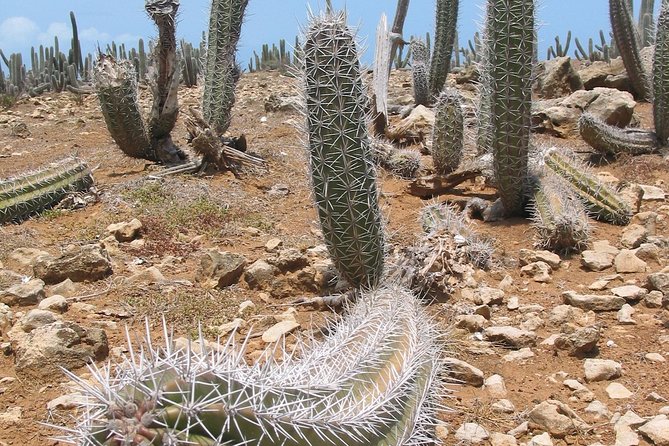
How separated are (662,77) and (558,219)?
2.99 meters

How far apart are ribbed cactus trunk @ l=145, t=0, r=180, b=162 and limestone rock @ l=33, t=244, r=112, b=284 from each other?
2974 mm

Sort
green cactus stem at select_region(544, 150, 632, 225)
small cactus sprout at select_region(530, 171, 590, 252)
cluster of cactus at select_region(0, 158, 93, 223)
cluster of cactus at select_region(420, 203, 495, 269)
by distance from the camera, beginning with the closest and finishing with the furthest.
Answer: cluster of cactus at select_region(420, 203, 495, 269) → small cactus sprout at select_region(530, 171, 590, 252) → green cactus stem at select_region(544, 150, 632, 225) → cluster of cactus at select_region(0, 158, 93, 223)

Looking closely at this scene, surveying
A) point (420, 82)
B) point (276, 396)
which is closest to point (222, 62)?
point (420, 82)

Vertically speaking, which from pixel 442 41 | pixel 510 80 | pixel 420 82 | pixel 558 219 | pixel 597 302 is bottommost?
pixel 597 302

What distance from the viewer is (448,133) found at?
596 cm

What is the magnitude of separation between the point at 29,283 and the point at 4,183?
189cm

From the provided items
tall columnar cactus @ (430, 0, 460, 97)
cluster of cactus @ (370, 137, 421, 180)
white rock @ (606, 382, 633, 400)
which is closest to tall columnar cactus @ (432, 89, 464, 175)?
cluster of cactus @ (370, 137, 421, 180)

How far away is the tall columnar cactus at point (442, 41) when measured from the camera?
8.69 metres

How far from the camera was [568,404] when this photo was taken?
2.62 m

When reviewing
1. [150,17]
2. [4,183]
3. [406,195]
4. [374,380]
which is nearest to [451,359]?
[374,380]

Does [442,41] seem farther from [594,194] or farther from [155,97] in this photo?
[594,194]

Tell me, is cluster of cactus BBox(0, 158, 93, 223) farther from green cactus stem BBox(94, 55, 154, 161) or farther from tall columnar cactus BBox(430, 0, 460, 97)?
tall columnar cactus BBox(430, 0, 460, 97)

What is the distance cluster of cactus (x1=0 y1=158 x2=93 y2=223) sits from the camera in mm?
5047

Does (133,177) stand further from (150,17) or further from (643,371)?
(643,371)
